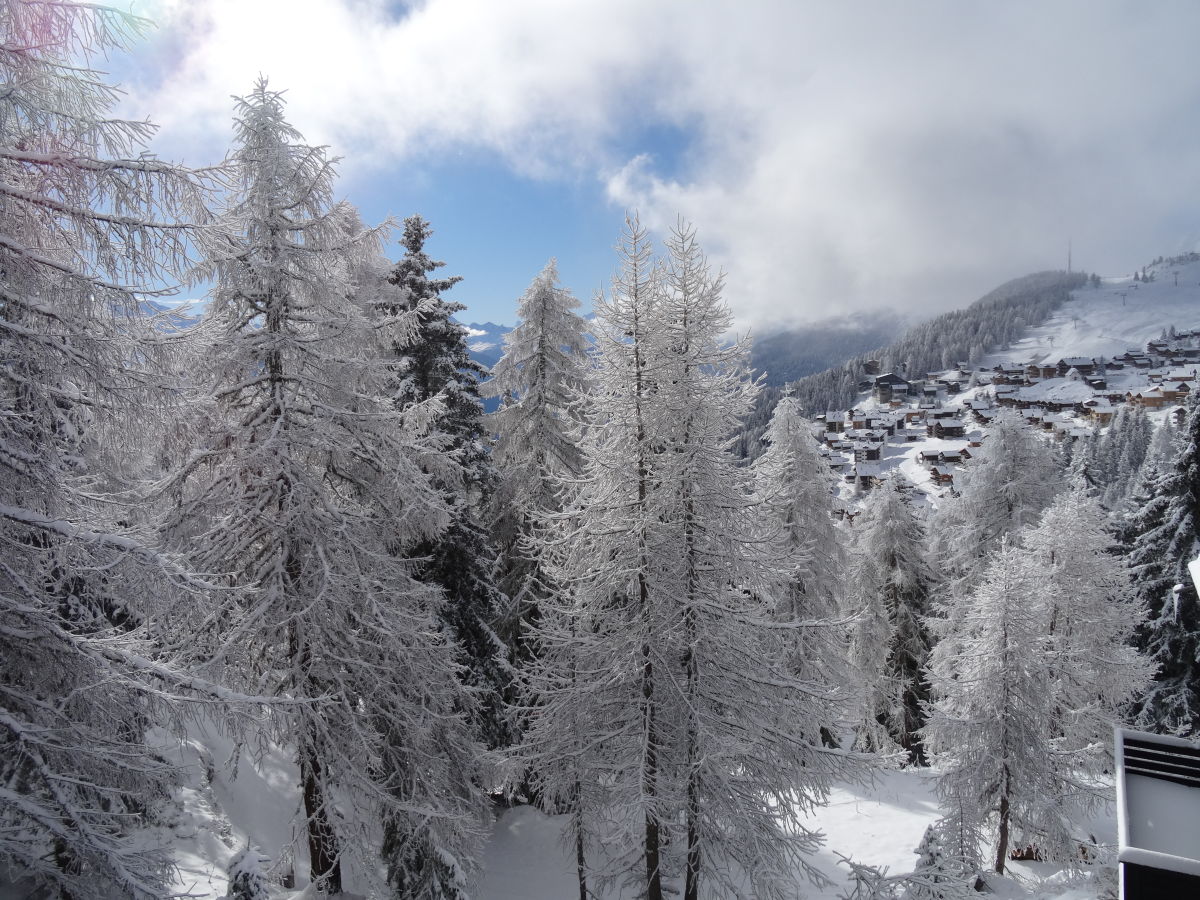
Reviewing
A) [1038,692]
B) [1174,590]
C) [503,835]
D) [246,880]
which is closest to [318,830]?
[246,880]

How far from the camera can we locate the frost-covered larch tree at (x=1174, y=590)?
1756 centimetres

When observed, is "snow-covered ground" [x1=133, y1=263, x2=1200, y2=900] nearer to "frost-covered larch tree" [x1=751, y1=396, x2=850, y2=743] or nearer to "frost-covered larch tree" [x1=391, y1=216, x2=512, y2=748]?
"frost-covered larch tree" [x1=391, y1=216, x2=512, y2=748]

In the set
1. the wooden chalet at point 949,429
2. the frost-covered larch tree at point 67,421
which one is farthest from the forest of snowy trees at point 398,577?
the wooden chalet at point 949,429

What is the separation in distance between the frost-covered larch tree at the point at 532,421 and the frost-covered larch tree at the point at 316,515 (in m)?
5.32

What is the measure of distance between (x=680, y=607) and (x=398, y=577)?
481 centimetres

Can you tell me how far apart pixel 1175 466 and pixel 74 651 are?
26.6 m

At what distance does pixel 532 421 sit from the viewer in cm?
1588

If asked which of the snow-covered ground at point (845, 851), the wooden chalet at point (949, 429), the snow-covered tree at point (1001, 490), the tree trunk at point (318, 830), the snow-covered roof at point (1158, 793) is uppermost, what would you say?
the wooden chalet at point (949, 429)

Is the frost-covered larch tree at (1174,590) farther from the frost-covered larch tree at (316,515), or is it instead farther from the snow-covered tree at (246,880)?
the snow-covered tree at (246,880)

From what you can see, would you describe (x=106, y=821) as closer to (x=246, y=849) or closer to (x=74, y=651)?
(x=74, y=651)

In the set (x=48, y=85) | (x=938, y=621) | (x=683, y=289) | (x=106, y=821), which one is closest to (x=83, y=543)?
(x=106, y=821)

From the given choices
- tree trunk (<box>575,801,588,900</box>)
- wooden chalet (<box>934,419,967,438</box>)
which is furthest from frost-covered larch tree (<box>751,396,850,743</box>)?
wooden chalet (<box>934,419,967,438</box>)

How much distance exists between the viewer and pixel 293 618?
825cm

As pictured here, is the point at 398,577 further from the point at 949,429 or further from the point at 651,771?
the point at 949,429
